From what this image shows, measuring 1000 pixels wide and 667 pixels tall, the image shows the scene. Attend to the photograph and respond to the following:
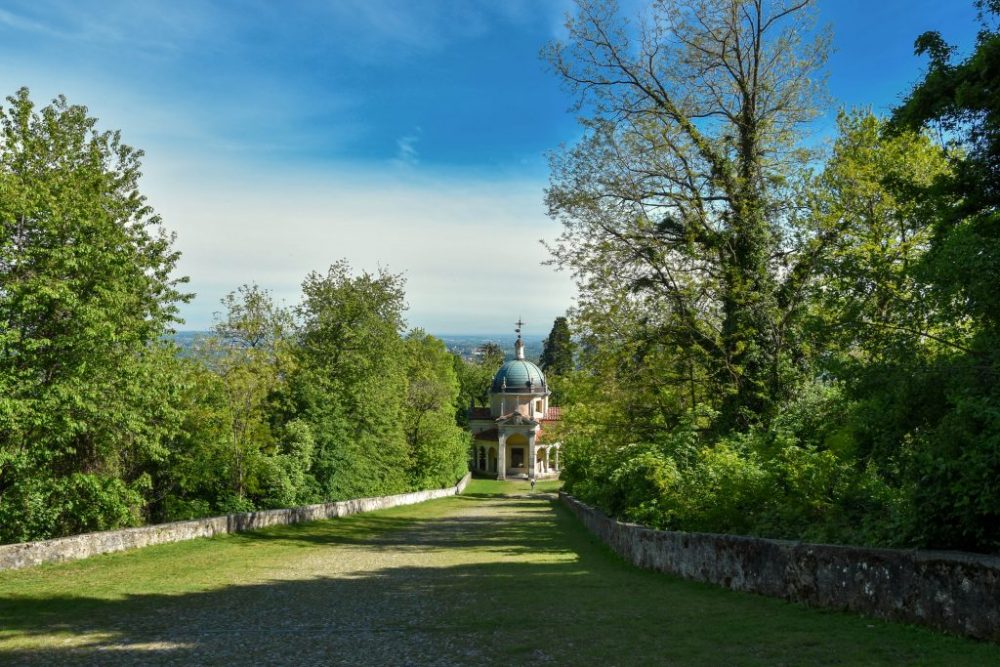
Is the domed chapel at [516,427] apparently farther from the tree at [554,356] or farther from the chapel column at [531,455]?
the tree at [554,356]

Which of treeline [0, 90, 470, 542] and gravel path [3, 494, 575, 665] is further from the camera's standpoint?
treeline [0, 90, 470, 542]

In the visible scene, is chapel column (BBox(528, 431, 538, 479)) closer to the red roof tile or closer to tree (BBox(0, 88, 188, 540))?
the red roof tile

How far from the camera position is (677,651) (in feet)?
21.6

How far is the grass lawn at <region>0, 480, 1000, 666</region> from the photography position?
21.6 feet

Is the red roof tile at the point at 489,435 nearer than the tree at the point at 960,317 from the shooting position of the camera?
No

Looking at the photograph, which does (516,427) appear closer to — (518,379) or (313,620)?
(518,379)

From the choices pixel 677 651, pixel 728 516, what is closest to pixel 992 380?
pixel 677 651

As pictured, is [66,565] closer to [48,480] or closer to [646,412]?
[48,480]

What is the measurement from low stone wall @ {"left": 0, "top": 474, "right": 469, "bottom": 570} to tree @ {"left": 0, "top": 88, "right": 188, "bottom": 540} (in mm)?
1275

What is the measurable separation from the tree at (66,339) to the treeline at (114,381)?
0.04 metres

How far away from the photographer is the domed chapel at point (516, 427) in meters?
84.3

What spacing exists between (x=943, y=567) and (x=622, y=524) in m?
10.1

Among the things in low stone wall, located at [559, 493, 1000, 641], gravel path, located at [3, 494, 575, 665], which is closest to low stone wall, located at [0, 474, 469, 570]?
gravel path, located at [3, 494, 575, 665]

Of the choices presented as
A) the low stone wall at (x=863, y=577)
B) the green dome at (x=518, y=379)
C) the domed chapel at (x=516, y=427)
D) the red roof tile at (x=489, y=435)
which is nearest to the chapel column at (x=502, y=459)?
the domed chapel at (x=516, y=427)
